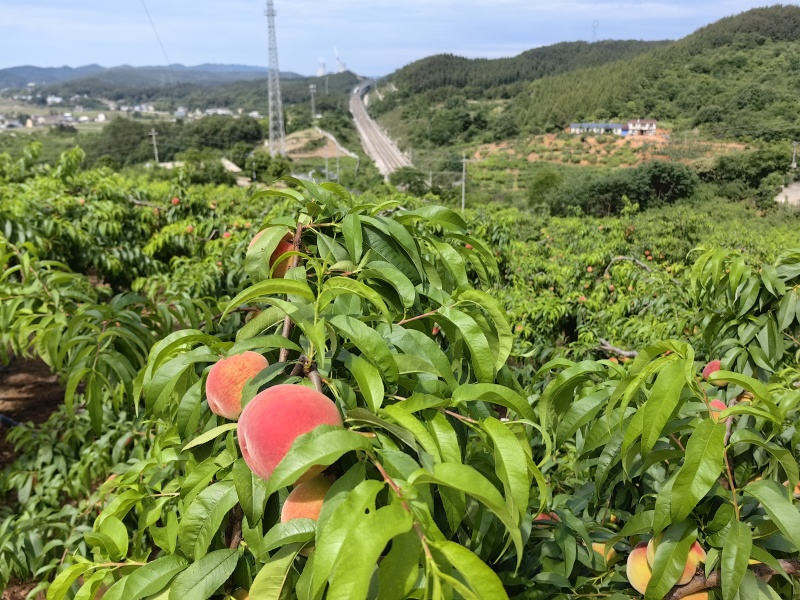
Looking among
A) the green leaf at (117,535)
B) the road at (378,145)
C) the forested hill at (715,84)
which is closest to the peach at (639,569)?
the green leaf at (117,535)

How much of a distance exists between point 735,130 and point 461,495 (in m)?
26.8

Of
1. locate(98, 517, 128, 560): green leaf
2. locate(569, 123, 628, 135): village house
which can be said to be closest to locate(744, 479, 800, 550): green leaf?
locate(98, 517, 128, 560): green leaf

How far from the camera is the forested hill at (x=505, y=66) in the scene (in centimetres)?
3781

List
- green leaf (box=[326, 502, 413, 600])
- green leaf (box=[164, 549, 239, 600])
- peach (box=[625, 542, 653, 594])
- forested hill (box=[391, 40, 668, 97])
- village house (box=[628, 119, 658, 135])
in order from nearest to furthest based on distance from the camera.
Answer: green leaf (box=[326, 502, 413, 600])
green leaf (box=[164, 549, 239, 600])
peach (box=[625, 542, 653, 594])
village house (box=[628, 119, 658, 135])
forested hill (box=[391, 40, 668, 97])

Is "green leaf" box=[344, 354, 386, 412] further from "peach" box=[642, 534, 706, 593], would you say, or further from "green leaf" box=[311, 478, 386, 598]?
"peach" box=[642, 534, 706, 593]

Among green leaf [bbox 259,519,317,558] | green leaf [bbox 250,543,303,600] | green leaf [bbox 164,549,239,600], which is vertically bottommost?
green leaf [bbox 164,549,239,600]

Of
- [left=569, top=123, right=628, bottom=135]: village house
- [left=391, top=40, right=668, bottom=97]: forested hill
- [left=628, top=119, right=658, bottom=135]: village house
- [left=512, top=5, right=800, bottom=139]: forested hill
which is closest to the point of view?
[left=512, top=5, right=800, bottom=139]: forested hill

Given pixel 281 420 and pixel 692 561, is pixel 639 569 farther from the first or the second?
pixel 281 420

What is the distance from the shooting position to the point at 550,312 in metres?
3.72

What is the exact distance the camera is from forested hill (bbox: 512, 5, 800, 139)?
20344 mm

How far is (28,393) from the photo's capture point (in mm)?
4336

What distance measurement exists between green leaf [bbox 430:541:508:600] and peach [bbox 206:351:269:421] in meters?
0.36

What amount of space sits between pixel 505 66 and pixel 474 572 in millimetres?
54130

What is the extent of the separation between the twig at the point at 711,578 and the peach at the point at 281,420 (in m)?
0.58
